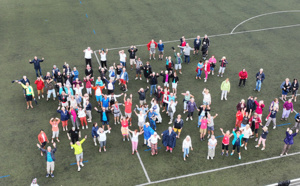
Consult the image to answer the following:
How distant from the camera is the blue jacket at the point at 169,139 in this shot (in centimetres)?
1892

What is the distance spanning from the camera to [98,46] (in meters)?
30.3

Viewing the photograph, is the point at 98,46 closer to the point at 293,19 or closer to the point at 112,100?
the point at 112,100

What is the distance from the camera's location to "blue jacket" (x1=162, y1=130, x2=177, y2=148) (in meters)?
18.9

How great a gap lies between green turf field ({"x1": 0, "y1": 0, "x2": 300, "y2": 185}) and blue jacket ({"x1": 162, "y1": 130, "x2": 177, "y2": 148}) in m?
0.71

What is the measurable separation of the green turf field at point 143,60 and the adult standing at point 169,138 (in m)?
0.65

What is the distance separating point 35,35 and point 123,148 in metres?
17.4

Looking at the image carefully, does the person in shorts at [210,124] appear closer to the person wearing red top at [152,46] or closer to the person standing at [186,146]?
the person standing at [186,146]

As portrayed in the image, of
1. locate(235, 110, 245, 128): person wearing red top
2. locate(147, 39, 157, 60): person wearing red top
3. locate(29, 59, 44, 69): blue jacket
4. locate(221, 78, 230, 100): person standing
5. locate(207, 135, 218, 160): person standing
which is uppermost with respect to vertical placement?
locate(147, 39, 157, 60): person wearing red top

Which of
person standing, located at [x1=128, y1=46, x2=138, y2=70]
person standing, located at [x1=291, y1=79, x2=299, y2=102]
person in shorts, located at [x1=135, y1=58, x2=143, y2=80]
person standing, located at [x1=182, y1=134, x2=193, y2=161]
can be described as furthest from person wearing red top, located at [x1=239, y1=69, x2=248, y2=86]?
person standing, located at [x1=182, y1=134, x2=193, y2=161]

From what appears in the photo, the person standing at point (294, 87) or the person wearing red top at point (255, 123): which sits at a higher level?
the person standing at point (294, 87)

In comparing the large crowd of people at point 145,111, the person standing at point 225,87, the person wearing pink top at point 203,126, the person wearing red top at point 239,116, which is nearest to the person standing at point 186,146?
the large crowd of people at point 145,111

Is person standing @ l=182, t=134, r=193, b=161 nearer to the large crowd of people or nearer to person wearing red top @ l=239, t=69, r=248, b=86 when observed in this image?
the large crowd of people

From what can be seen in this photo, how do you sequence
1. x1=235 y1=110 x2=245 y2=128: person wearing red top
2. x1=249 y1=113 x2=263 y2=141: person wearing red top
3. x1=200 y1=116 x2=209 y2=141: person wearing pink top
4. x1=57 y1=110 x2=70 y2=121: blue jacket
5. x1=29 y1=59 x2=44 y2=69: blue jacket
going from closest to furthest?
x1=200 y1=116 x2=209 y2=141: person wearing pink top → x1=249 y1=113 x2=263 y2=141: person wearing red top → x1=57 y1=110 x2=70 y2=121: blue jacket → x1=235 y1=110 x2=245 y2=128: person wearing red top → x1=29 y1=59 x2=44 y2=69: blue jacket

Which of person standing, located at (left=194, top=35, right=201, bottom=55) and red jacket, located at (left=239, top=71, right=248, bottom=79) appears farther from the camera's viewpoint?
person standing, located at (left=194, top=35, right=201, bottom=55)
